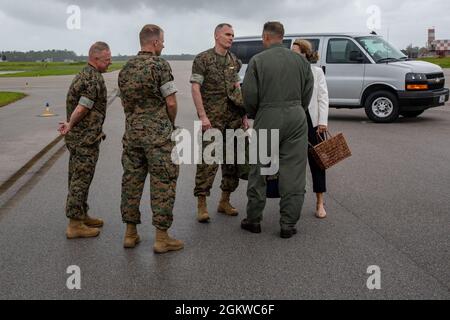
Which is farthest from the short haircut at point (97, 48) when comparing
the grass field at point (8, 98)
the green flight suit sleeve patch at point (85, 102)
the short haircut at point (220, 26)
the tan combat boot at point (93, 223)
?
the grass field at point (8, 98)

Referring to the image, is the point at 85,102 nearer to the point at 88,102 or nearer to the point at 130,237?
the point at 88,102

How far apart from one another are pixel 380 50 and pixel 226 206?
29.2 feet

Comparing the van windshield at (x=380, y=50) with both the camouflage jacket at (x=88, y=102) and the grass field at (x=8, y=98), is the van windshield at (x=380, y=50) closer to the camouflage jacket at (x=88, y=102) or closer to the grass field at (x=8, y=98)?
the camouflage jacket at (x=88, y=102)

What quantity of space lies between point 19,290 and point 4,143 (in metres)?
7.42

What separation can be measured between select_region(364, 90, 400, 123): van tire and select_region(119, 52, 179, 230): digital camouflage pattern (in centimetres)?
929

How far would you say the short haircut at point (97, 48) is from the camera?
197 inches

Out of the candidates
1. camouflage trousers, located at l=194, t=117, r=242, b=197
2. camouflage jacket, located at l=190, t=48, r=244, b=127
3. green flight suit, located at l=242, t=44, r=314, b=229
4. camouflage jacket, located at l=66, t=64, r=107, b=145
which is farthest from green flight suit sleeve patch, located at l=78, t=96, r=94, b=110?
green flight suit, located at l=242, t=44, r=314, b=229

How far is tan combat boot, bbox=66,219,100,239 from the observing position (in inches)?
206

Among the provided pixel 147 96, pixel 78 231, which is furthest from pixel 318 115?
pixel 78 231

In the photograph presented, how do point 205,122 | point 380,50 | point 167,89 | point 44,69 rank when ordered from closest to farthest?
point 167,89 < point 205,122 < point 380,50 < point 44,69

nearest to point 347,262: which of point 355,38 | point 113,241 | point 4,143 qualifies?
point 113,241

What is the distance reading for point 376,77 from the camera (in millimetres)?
12961

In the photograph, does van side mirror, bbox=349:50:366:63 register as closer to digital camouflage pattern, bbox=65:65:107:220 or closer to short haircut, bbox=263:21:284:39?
short haircut, bbox=263:21:284:39
